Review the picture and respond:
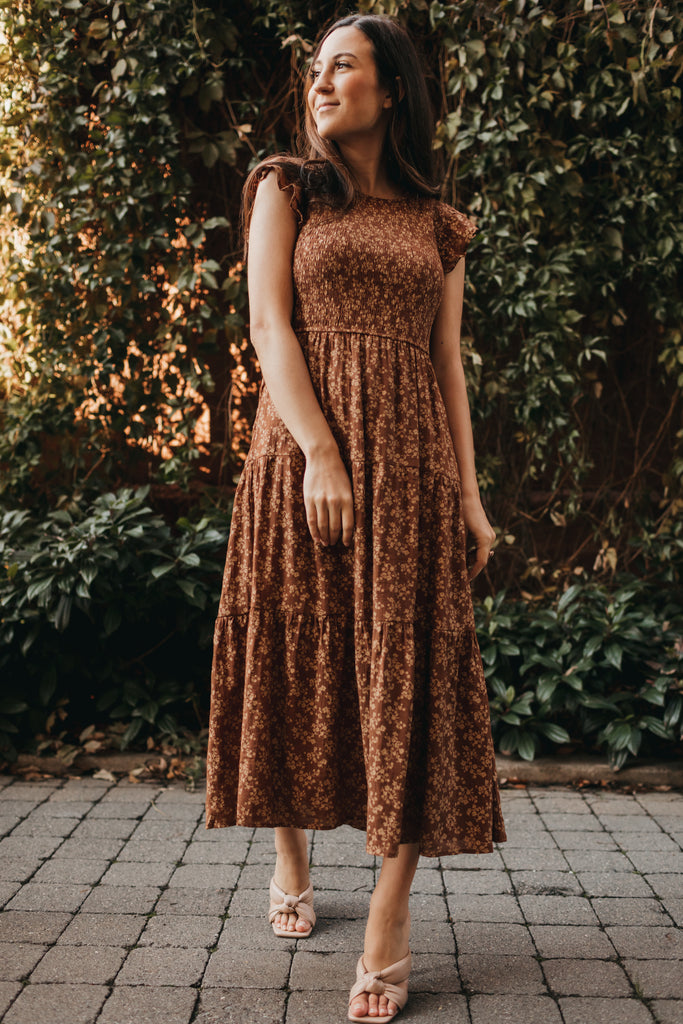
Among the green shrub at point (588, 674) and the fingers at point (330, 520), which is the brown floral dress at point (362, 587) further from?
the green shrub at point (588, 674)

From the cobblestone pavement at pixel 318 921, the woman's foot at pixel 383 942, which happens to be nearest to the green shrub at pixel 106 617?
the cobblestone pavement at pixel 318 921

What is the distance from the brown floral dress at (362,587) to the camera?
1.81m

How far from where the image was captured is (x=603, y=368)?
12.9ft

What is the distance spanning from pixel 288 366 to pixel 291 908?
126 centimetres

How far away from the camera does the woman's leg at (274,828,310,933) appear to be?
212cm

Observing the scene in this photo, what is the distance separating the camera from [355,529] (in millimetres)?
1813

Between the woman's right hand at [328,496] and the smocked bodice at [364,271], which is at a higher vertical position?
the smocked bodice at [364,271]

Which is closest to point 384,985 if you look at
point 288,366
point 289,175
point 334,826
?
point 334,826

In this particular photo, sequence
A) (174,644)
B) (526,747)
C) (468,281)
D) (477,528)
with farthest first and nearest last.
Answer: (174,644)
(468,281)
(526,747)
(477,528)

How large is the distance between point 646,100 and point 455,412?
6.36 ft

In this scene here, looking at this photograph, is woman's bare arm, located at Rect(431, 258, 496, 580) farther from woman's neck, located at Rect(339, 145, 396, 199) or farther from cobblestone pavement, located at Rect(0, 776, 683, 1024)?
cobblestone pavement, located at Rect(0, 776, 683, 1024)

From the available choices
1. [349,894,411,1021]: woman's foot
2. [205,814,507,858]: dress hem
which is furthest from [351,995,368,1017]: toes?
[205,814,507,858]: dress hem

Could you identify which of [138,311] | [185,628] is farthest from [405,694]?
[138,311]

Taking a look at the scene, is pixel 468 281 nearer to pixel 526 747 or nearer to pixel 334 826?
pixel 526 747
